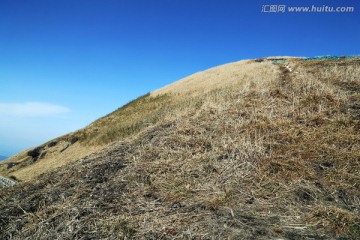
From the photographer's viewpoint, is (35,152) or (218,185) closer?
(218,185)

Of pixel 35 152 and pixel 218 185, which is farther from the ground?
pixel 35 152

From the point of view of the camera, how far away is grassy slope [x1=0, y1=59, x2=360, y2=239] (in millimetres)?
4762

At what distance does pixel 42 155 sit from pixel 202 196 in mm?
26419

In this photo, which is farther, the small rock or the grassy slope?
the small rock

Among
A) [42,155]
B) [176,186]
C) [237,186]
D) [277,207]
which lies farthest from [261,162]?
[42,155]

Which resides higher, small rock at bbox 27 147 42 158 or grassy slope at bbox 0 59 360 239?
small rock at bbox 27 147 42 158

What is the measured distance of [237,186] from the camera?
19.5 feet

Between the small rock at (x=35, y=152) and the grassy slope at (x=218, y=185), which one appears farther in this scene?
the small rock at (x=35, y=152)

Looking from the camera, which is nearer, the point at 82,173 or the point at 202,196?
the point at 202,196

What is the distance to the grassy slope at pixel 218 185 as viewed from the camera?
4762mm

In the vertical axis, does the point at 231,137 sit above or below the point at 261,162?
above

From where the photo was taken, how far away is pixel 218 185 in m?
5.99

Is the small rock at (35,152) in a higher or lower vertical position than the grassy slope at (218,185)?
higher

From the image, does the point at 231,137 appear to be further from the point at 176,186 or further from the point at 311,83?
the point at 311,83
